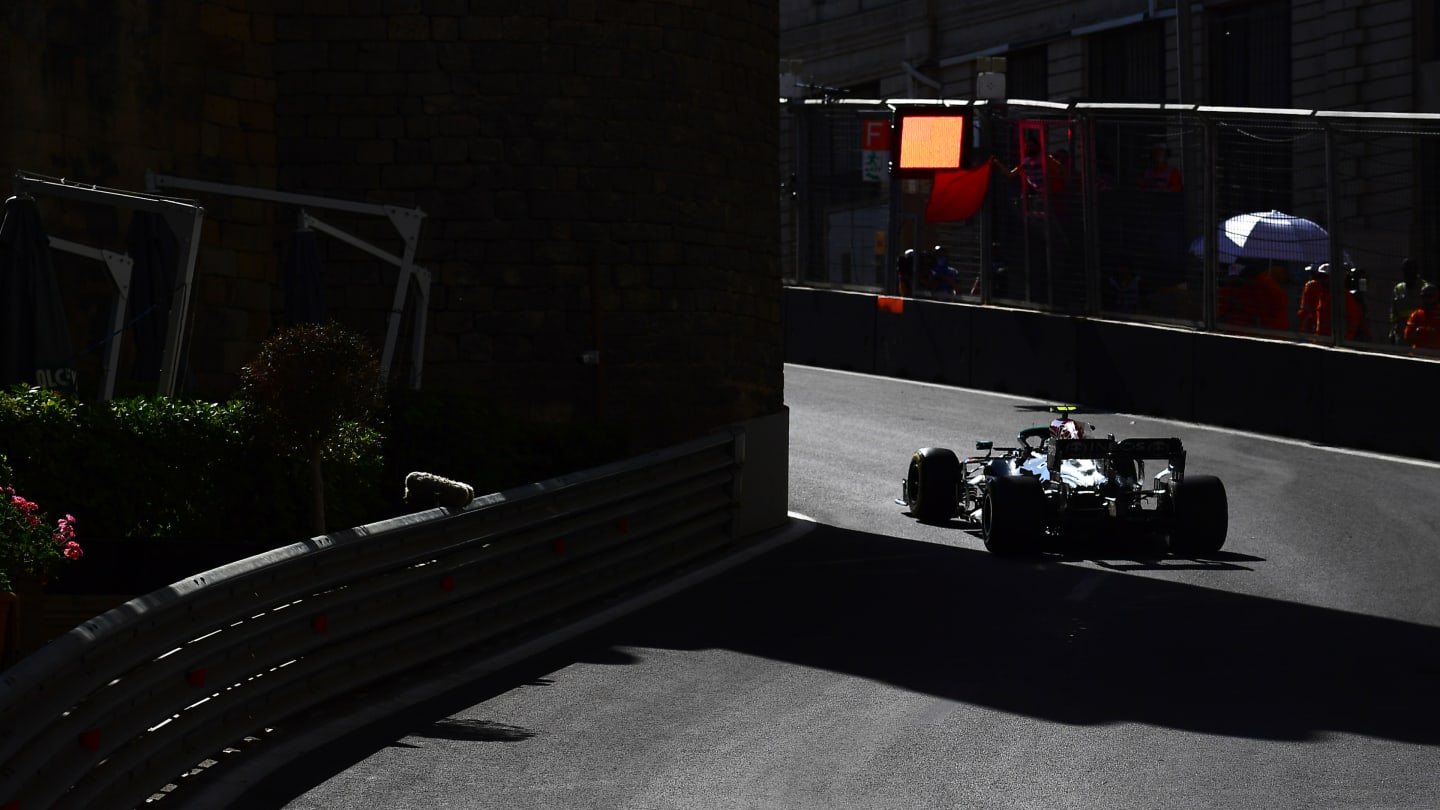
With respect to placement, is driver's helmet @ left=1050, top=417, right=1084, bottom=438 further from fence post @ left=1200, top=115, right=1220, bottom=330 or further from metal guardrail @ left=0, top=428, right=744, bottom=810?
fence post @ left=1200, top=115, right=1220, bottom=330

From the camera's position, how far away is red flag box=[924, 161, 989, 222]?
98.2ft

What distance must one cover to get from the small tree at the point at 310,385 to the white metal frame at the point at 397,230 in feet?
14.2

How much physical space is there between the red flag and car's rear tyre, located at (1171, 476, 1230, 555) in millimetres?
13897

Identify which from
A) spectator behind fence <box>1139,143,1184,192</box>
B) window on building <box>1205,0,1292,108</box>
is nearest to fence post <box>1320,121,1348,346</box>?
spectator behind fence <box>1139,143,1184,192</box>

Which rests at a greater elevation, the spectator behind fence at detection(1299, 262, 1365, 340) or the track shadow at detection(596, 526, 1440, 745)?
the spectator behind fence at detection(1299, 262, 1365, 340)

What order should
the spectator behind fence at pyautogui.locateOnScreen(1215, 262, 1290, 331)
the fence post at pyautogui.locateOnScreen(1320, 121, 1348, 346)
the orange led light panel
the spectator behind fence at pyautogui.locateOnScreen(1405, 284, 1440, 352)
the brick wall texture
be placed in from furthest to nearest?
the orange led light panel, the spectator behind fence at pyautogui.locateOnScreen(1215, 262, 1290, 331), the fence post at pyautogui.locateOnScreen(1320, 121, 1348, 346), the spectator behind fence at pyautogui.locateOnScreen(1405, 284, 1440, 352), the brick wall texture

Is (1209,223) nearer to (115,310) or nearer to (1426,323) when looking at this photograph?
(1426,323)

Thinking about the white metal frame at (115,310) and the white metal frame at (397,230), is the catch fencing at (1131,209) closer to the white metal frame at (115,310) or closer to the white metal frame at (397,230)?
the white metal frame at (397,230)

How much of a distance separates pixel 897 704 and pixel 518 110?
9.38 meters

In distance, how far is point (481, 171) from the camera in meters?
19.0

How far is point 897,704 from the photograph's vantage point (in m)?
11.0

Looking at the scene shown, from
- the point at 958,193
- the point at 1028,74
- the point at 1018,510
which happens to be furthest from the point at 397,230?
the point at 1028,74

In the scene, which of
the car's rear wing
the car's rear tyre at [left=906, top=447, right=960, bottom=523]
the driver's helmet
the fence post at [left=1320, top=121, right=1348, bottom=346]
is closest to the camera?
→ the car's rear wing

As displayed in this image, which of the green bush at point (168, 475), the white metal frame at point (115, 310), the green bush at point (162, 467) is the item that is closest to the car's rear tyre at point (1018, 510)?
the green bush at point (168, 475)
